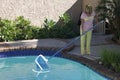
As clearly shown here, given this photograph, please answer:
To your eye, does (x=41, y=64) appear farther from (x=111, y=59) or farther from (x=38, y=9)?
(x=38, y=9)

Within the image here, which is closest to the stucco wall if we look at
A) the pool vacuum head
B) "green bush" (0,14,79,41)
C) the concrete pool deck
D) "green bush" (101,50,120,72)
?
"green bush" (0,14,79,41)

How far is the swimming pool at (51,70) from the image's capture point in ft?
27.4

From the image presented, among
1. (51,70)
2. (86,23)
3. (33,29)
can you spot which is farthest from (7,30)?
(51,70)

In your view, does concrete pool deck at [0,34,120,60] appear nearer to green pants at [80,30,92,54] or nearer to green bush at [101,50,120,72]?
green pants at [80,30,92,54]

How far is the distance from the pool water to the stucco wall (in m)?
3.83

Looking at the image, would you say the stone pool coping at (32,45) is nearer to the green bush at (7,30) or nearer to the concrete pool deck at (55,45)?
the concrete pool deck at (55,45)

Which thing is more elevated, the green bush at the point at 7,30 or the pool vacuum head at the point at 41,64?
the green bush at the point at 7,30

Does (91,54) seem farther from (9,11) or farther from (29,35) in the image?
(9,11)

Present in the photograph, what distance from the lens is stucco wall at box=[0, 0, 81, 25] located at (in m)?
13.9

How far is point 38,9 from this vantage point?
1453 cm

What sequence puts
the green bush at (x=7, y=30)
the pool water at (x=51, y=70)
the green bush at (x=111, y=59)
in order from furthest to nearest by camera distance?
the green bush at (x=7, y=30), the pool water at (x=51, y=70), the green bush at (x=111, y=59)

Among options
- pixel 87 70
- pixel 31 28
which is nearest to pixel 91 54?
pixel 87 70

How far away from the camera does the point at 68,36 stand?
14.0 metres

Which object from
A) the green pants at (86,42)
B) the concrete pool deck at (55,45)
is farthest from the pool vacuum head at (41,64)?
the concrete pool deck at (55,45)
